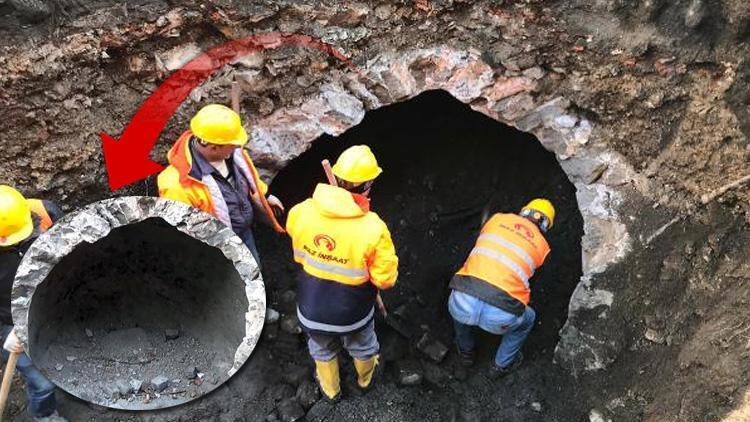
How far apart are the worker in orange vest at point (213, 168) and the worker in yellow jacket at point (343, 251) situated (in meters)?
0.40

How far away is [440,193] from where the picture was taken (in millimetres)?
6031

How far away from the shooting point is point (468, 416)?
480 cm

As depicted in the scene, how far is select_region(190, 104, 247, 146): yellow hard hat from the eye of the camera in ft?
13.0

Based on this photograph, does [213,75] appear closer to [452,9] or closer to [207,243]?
[207,243]

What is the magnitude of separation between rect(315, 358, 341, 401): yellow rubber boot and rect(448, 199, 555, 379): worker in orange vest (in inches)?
34.4

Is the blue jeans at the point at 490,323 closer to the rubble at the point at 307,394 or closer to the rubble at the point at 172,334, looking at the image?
the rubble at the point at 307,394

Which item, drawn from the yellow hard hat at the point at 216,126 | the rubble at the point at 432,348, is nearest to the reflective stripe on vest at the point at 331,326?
the rubble at the point at 432,348

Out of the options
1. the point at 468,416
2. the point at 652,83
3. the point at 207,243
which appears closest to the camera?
the point at 207,243

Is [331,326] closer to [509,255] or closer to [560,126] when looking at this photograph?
[509,255]

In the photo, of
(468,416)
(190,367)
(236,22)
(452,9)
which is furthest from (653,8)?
(190,367)

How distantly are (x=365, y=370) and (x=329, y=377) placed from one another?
25 centimetres

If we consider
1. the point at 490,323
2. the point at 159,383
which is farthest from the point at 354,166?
the point at 159,383

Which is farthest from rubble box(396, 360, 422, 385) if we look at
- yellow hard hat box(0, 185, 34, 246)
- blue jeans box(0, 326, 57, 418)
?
yellow hard hat box(0, 185, 34, 246)

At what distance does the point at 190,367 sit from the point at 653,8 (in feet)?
12.3
